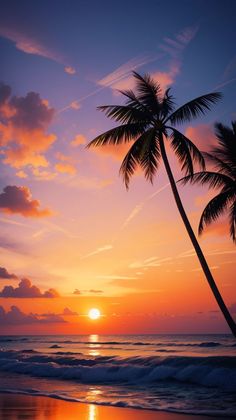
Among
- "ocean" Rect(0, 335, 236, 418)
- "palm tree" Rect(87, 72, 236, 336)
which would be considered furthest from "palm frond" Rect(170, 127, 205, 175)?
"ocean" Rect(0, 335, 236, 418)

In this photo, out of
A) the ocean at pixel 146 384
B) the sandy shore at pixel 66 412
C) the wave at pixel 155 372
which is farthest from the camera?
the wave at pixel 155 372

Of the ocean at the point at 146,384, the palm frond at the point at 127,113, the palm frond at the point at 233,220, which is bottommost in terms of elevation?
the ocean at the point at 146,384

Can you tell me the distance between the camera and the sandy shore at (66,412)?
37.5 feet

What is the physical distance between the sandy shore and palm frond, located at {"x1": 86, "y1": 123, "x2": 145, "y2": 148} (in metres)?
8.61

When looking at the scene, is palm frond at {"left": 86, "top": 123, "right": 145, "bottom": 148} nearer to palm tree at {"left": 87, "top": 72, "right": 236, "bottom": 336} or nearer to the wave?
palm tree at {"left": 87, "top": 72, "right": 236, "bottom": 336}

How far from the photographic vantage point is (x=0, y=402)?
13617 millimetres

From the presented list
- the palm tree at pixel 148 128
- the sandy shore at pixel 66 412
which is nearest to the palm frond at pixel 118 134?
the palm tree at pixel 148 128

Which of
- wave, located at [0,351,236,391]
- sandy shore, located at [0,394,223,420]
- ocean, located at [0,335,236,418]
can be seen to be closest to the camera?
sandy shore, located at [0,394,223,420]

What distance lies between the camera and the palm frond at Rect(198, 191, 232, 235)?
16516 millimetres

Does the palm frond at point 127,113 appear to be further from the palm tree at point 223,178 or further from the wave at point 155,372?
the wave at point 155,372

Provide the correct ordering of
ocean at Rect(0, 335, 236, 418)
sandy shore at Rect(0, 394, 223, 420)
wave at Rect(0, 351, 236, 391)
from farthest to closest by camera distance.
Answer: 1. wave at Rect(0, 351, 236, 391)
2. ocean at Rect(0, 335, 236, 418)
3. sandy shore at Rect(0, 394, 223, 420)

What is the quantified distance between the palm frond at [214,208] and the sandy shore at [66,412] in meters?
6.97

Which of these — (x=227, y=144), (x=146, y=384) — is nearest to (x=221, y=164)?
(x=227, y=144)

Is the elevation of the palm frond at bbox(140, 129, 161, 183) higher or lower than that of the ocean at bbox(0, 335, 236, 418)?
higher
